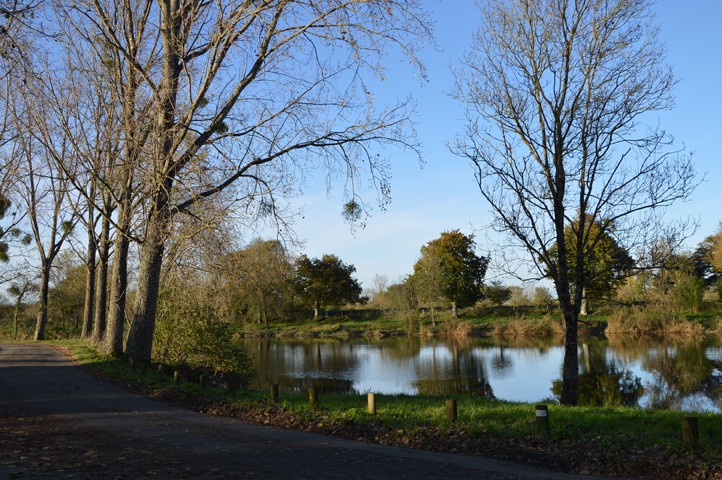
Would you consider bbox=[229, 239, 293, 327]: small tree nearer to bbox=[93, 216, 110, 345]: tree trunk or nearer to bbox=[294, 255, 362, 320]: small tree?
bbox=[93, 216, 110, 345]: tree trunk

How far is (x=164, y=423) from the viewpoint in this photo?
9602 mm

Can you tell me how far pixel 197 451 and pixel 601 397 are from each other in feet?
45.0

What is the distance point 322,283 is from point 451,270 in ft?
44.4

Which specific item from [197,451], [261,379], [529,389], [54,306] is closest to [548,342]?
[529,389]

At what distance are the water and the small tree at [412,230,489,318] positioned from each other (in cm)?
1320

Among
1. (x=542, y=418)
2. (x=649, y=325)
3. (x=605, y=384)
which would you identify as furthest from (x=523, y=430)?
(x=649, y=325)

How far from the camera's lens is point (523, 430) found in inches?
349

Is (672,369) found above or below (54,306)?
below

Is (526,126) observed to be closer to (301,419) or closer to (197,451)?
(301,419)

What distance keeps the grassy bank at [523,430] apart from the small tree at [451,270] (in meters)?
A: 40.6

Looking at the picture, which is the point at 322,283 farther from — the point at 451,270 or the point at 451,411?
the point at 451,411

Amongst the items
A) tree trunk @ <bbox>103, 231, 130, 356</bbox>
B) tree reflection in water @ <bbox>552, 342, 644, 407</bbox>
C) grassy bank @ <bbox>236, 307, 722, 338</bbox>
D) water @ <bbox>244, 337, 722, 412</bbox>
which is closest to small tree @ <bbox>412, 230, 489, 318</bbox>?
grassy bank @ <bbox>236, 307, 722, 338</bbox>

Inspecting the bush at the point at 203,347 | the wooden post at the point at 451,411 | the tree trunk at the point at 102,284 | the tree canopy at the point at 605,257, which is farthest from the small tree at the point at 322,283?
the wooden post at the point at 451,411

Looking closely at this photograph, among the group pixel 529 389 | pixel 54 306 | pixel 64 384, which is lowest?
pixel 529 389
